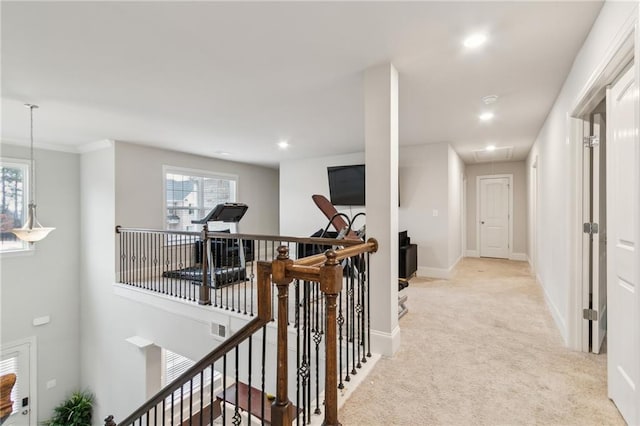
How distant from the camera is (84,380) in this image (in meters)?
Answer: 5.47

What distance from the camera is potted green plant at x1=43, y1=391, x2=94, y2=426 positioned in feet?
16.3

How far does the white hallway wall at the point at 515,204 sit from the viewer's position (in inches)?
278

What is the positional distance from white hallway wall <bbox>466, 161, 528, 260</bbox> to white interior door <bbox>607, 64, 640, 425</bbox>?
236 inches

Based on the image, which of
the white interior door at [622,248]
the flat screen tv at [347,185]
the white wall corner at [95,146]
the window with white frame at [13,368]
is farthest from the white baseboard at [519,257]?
the window with white frame at [13,368]

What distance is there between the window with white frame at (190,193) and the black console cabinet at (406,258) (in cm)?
419

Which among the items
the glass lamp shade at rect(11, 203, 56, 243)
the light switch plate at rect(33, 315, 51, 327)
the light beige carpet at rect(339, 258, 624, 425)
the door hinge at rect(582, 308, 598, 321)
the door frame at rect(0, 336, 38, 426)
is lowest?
the door frame at rect(0, 336, 38, 426)

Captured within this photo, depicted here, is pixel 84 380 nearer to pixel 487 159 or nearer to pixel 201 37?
→ pixel 201 37

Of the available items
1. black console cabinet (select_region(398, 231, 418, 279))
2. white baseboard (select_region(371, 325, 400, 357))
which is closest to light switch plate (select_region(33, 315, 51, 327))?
white baseboard (select_region(371, 325, 400, 357))

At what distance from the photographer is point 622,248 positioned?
1.64 m

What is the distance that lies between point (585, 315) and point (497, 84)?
7.06 feet

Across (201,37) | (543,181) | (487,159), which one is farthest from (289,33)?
(487,159)

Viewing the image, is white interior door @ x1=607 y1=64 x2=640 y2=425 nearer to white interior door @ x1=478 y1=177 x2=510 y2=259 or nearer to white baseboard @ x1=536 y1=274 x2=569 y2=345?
white baseboard @ x1=536 y1=274 x2=569 y2=345

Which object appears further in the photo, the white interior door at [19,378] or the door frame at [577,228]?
the white interior door at [19,378]

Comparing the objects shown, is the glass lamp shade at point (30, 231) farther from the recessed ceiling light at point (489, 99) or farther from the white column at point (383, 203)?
the recessed ceiling light at point (489, 99)
